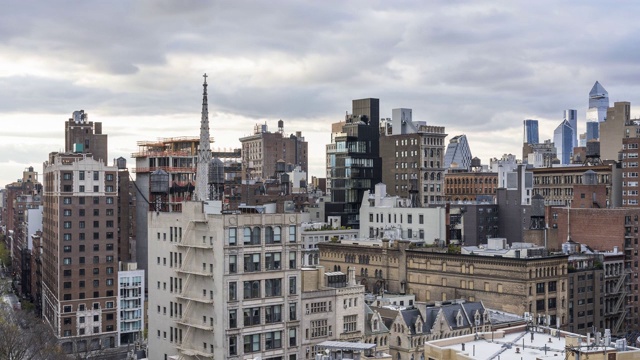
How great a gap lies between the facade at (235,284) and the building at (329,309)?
2016mm

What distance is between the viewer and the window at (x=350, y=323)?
123500 mm


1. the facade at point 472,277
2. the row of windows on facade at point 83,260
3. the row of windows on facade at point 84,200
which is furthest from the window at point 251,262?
the row of windows on facade at point 84,200

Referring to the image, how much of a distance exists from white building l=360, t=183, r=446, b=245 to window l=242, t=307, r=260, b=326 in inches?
→ 2509

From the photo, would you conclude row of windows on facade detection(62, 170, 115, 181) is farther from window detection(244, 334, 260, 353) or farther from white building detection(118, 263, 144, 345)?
window detection(244, 334, 260, 353)

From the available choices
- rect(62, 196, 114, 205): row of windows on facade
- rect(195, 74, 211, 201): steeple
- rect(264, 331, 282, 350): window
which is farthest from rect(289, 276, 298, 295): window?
rect(62, 196, 114, 205): row of windows on facade

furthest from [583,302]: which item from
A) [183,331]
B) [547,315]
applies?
[183,331]

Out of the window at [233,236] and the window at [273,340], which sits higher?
the window at [233,236]

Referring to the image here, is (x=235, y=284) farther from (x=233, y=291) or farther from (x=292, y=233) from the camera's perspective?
Result: (x=292, y=233)

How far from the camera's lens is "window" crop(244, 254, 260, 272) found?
113750 millimetres

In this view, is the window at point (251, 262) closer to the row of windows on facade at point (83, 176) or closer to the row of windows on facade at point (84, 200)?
the row of windows on facade at point (84, 200)

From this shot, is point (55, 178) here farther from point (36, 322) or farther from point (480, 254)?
point (480, 254)

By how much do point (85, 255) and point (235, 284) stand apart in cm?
7623

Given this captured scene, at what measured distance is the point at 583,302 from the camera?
508ft

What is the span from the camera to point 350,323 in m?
124
